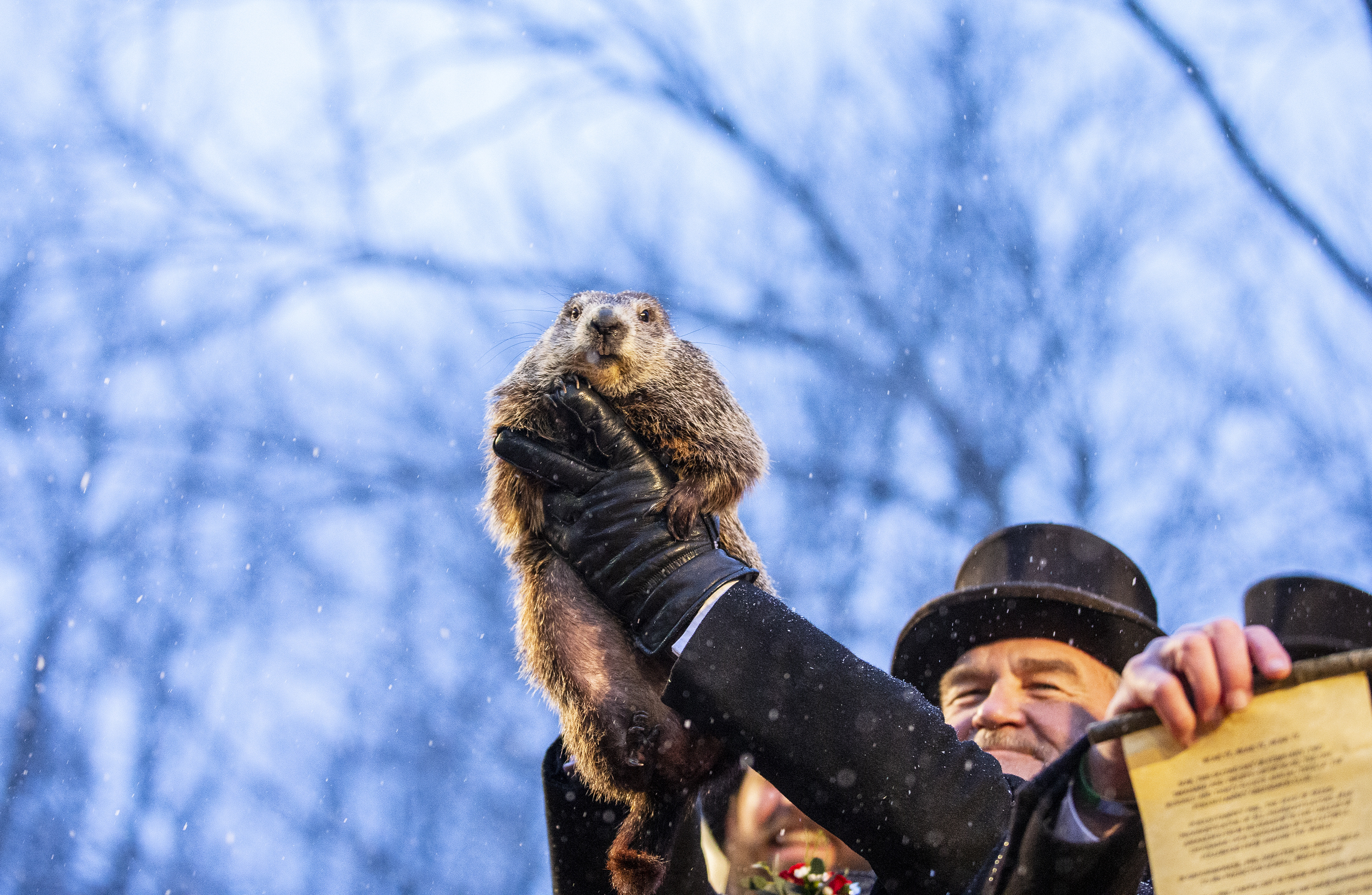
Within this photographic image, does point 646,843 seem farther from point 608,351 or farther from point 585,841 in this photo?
point 608,351

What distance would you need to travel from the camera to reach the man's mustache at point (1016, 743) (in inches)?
96.8

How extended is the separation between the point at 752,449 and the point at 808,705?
0.94 meters

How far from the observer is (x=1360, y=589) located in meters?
3.14

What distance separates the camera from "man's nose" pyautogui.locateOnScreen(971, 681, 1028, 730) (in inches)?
99.3

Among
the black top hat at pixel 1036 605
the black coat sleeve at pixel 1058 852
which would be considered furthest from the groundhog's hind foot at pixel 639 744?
the black top hat at pixel 1036 605

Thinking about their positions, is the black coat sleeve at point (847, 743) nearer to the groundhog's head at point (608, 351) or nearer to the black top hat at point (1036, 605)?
the groundhog's head at point (608, 351)

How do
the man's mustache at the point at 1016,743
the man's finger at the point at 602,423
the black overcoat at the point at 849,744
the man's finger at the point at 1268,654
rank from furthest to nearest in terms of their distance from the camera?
1. the man's mustache at the point at 1016,743
2. the man's finger at the point at 602,423
3. the black overcoat at the point at 849,744
4. the man's finger at the point at 1268,654

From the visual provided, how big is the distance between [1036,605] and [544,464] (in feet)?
4.84

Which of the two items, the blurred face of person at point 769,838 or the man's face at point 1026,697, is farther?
the blurred face of person at point 769,838

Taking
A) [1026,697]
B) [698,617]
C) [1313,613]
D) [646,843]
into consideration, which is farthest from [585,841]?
[1313,613]

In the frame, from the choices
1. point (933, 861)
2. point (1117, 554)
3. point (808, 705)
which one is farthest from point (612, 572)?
point (1117, 554)

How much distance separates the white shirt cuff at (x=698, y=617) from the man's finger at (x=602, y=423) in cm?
46

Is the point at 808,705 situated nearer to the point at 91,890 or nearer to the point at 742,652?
the point at 742,652

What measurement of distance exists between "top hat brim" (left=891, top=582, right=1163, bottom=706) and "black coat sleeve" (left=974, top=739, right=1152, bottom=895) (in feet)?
4.28
